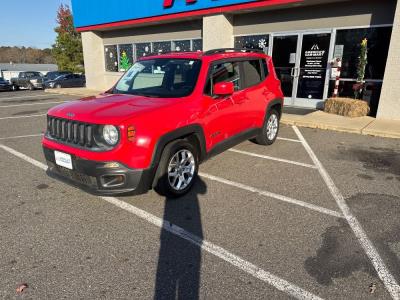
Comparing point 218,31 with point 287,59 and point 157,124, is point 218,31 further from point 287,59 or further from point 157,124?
point 157,124

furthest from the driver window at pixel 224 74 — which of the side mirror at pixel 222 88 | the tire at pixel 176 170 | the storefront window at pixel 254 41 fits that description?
the storefront window at pixel 254 41

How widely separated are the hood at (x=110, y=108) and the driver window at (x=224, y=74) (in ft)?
2.21

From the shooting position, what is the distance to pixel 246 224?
344 centimetres

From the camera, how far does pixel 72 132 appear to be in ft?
12.0

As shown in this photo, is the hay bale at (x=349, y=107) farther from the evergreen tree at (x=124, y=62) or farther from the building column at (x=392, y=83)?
the evergreen tree at (x=124, y=62)

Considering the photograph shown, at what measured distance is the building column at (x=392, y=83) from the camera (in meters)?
8.09

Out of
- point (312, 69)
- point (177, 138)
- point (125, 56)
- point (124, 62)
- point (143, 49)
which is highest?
point (143, 49)

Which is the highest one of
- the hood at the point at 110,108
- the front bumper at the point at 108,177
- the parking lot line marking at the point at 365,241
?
the hood at the point at 110,108

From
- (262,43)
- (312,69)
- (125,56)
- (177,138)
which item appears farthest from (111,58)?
(177,138)

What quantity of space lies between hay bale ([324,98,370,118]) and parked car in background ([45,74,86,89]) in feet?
66.4

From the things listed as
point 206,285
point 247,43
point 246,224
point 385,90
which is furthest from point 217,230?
point 247,43

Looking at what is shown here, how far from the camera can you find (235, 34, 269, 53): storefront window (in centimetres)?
1137

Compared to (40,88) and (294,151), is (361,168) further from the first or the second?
(40,88)

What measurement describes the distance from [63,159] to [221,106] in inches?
88.3
